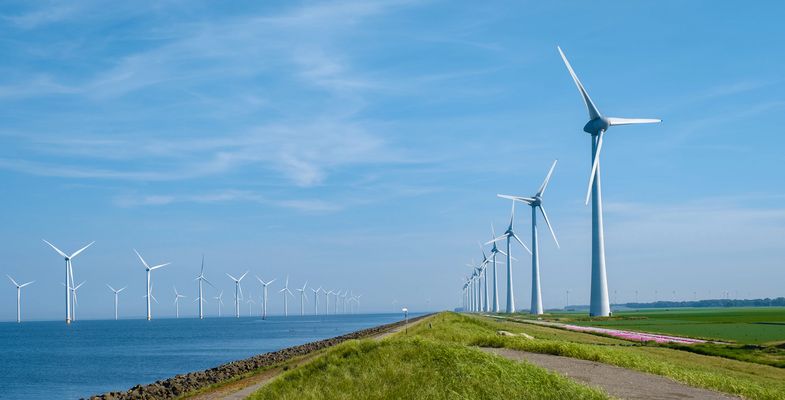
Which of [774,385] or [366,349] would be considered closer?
[366,349]

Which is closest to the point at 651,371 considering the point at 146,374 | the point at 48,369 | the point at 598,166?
the point at 146,374

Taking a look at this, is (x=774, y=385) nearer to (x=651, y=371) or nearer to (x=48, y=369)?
(x=651, y=371)

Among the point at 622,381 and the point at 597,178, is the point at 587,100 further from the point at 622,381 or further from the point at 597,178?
the point at 622,381

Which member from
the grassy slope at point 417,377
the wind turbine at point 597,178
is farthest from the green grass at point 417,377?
the wind turbine at point 597,178

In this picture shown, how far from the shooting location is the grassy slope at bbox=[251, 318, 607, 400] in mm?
21797

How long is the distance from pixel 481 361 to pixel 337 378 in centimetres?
430

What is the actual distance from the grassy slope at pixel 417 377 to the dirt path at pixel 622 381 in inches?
99.4

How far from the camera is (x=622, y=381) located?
26.6 meters

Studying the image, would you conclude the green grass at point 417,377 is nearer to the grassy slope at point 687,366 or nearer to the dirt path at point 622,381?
the dirt path at point 622,381

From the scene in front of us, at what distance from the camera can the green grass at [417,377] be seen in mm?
21797

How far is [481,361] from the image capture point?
2442cm

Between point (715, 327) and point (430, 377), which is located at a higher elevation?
point (430, 377)

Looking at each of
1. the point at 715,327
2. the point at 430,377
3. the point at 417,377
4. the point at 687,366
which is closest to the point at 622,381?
the point at 430,377

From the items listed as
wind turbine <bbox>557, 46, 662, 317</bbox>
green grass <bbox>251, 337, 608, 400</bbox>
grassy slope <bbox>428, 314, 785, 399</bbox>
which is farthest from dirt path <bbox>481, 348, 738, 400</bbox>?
wind turbine <bbox>557, 46, 662, 317</bbox>
